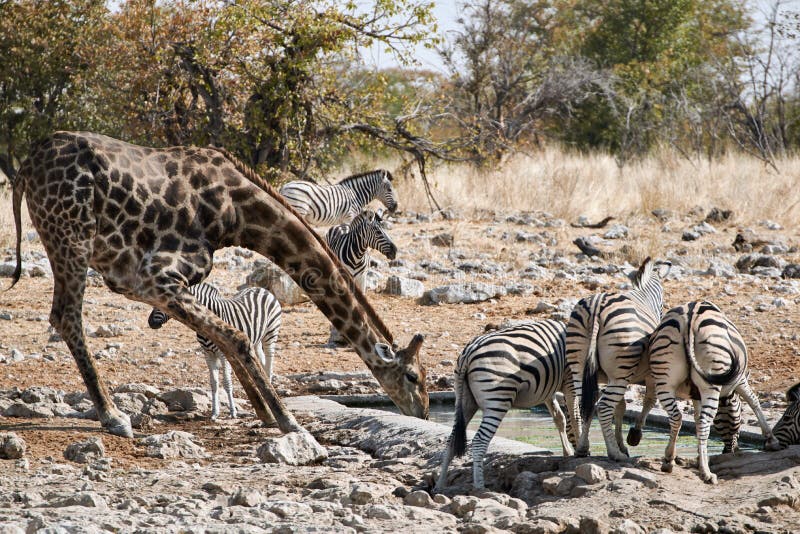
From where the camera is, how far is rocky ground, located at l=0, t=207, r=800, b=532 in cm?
490

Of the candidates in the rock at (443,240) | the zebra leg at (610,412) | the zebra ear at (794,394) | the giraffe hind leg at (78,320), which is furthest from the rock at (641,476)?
the rock at (443,240)

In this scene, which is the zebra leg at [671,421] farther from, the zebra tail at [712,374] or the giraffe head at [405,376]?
the giraffe head at [405,376]

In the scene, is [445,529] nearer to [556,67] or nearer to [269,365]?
[269,365]

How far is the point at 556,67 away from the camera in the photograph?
2866 cm

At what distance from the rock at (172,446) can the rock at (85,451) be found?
0.33 m

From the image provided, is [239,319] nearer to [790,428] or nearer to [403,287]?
[790,428]

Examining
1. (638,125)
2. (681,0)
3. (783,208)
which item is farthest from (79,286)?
(681,0)

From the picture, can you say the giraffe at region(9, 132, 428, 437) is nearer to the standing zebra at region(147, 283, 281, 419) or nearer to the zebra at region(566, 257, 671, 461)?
the standing zebra at region(147, 283, 281, 419)

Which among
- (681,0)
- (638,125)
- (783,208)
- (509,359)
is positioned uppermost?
(681,0)

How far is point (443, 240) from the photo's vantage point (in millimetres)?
16422

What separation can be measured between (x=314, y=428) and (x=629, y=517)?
3339 millimetres

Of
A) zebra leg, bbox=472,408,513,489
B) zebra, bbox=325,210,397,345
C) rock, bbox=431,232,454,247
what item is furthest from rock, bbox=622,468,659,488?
rock, bbox=431,232,454,247

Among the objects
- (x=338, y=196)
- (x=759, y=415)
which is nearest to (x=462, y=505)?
(x=759, y=415)

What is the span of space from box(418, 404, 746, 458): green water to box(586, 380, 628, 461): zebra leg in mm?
856
